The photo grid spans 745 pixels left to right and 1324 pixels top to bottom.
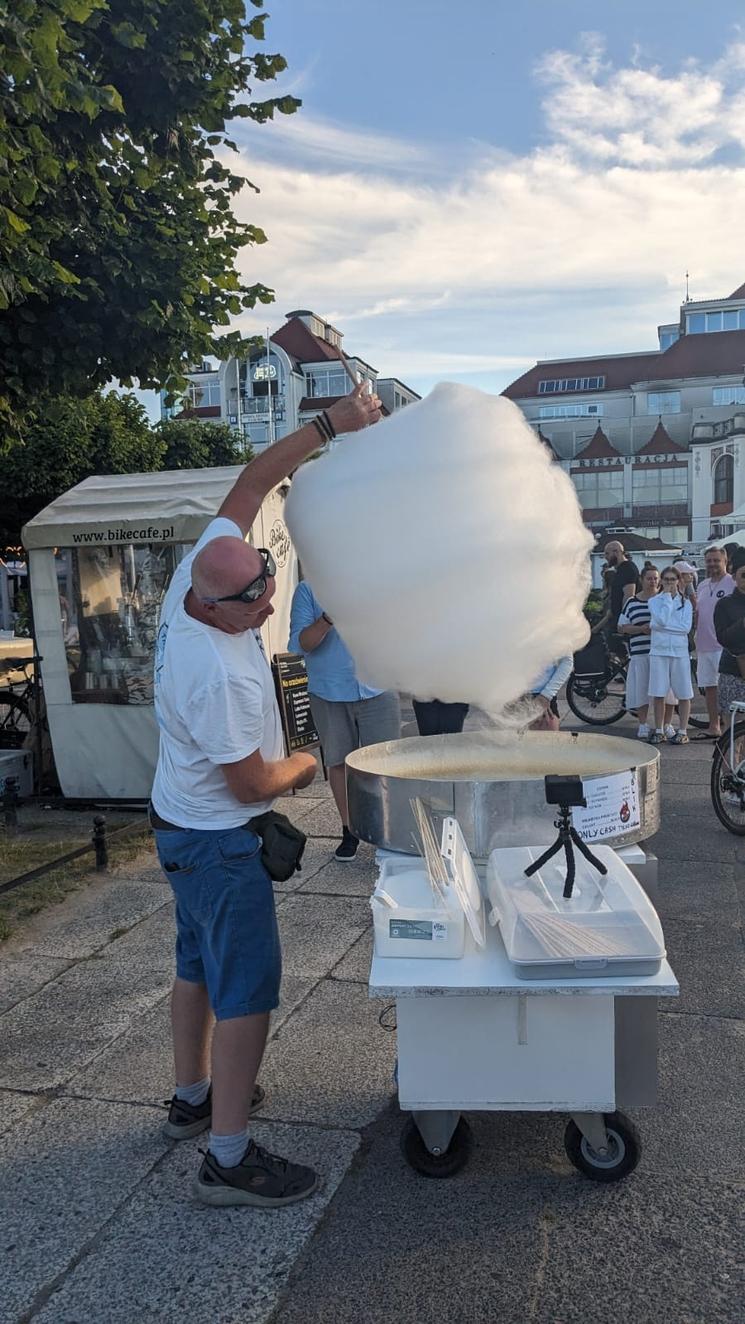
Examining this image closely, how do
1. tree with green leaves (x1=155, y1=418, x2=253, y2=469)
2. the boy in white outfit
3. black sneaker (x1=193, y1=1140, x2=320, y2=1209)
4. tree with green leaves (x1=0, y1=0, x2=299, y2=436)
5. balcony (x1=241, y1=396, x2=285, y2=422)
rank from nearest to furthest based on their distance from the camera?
black sneaker (x1=193, y1=1140, x2=320, y2=1209), tree with green leaves (x1=0, y1=0, x2=299, y2=436), the boy in white outfit, tree with green leaves (x1=155, y1=418, x2=253, y2=469), balcony (x1=241, y1=396, x2=285, y2=422)

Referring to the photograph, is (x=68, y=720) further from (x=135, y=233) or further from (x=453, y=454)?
(x=453, y=454)

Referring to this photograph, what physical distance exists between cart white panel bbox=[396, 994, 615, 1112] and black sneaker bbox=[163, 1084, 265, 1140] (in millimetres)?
632

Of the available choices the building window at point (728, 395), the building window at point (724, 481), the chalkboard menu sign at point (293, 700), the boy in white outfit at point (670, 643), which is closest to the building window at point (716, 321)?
the building window at point (728, 395)

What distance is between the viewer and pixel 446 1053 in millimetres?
2105

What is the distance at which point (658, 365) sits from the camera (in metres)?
55.0

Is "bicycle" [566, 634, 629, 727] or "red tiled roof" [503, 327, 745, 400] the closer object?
"bicycle" [566, 634, 629, 727]

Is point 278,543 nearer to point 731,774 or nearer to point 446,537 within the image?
point 731,774

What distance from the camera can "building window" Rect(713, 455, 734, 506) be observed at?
154 ft

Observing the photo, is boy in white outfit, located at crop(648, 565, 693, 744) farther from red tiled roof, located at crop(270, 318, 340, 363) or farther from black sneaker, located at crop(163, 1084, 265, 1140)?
red tiled roof, located at crop(270, 318, 340, 363)

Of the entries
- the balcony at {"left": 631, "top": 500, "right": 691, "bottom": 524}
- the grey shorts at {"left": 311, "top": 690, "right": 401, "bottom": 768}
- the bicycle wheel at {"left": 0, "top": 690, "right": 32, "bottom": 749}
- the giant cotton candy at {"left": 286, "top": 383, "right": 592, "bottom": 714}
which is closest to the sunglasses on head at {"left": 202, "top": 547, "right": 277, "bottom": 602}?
the giant cotton candy at {"left": 286, "top": 383, "right": 592, "bottom": 714}

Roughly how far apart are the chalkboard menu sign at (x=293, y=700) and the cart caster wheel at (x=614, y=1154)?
485 centimetres

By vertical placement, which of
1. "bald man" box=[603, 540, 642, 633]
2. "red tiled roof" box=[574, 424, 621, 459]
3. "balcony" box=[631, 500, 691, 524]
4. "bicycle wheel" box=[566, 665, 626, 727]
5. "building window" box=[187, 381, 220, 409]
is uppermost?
"building window" box=[187, 381, 220, 409]

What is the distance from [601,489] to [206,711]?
1994 inches

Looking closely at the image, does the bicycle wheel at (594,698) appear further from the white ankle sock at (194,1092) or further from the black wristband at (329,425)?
the black wristband at (329,425)
